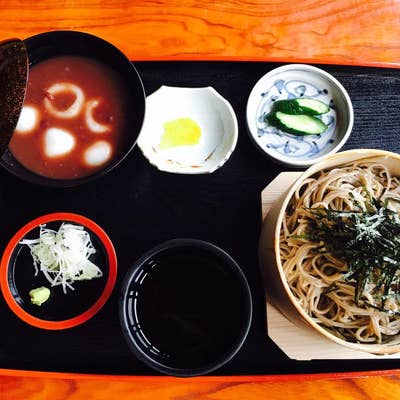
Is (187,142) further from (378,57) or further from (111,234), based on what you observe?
(378,57)

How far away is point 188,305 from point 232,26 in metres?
1.07

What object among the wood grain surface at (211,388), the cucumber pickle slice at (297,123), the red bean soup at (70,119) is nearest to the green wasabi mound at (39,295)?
the wood grain surface at (211,388)

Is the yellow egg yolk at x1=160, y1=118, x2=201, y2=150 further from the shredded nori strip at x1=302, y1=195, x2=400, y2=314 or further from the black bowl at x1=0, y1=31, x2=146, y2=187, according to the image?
the shredded nori strip at x1=302, y1=195, x2=400, y2=314

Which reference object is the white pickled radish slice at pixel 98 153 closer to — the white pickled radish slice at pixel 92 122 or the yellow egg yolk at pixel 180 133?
the white pickled radish slice at pixel 92 122

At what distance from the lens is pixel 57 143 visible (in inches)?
68.2

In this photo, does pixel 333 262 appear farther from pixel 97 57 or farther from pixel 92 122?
pixel 97 57

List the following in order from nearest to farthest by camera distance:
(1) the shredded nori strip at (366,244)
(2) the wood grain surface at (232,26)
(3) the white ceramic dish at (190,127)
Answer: (1) the shredded nori strip at (366,244)
(3) the white ceramic dish at (190,127)
(2) the wood grain surface at (232,26)

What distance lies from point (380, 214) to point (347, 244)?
13 cm

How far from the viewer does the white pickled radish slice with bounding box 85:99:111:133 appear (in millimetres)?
1761

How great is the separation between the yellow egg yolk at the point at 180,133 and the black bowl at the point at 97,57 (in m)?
0.16

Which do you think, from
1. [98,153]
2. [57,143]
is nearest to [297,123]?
[98,153]

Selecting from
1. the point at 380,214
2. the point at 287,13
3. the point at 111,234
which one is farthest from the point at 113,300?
the point at 287,13

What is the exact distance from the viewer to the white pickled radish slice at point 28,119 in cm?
173

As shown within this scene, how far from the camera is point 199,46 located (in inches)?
79.7
